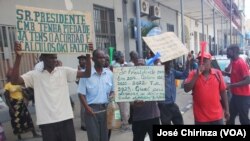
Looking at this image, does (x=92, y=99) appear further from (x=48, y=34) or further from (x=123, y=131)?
(x=123, y=131)

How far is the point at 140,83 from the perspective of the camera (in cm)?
428

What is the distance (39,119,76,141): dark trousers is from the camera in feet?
12.7

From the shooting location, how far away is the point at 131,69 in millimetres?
4289

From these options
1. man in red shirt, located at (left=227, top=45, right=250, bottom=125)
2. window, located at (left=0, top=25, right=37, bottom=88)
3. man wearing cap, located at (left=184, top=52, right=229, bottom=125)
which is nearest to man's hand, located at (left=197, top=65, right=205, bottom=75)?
man wearing cap, located at (left=184, top=52, right=229, bottom=125)

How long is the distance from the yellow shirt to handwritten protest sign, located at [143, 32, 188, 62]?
3.06 meters

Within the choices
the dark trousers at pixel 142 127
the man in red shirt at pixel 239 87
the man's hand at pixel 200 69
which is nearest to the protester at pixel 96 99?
the dark trousers at pixel 142 127

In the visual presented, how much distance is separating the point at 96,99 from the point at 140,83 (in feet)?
1.97

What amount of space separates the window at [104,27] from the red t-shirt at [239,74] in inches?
307

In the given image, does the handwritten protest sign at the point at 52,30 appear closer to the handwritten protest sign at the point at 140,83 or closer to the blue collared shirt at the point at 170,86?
the handwritten protest sign at the point at 140,83

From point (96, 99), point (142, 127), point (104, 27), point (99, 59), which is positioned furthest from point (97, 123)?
point (104, 27)

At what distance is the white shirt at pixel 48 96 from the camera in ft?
12.6

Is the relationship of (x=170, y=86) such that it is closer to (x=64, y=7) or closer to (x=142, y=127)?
(x=142, y=127)

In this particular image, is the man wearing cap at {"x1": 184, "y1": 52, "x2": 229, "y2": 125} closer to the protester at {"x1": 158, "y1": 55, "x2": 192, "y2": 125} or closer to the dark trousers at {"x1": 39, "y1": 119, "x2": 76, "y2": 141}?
the protester at {"x1": 158, "y1": 55, "x2": 192, "y2": 125}

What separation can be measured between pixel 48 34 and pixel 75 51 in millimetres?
393
